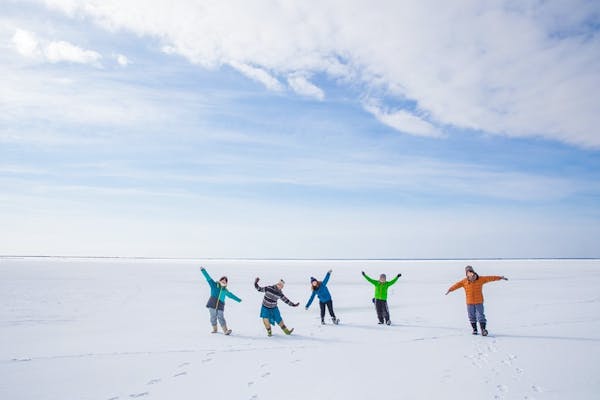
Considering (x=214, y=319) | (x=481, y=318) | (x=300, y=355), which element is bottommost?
(x=300, y=355)

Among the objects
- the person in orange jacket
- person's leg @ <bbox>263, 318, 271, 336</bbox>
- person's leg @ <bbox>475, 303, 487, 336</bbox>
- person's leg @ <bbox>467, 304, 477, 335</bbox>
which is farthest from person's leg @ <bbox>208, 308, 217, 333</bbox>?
person's leg @ <bbox>475, 303, 487, 336</bbox>

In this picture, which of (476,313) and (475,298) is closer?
(475,298)

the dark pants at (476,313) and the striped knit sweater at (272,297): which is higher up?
the striped knit sweater at (272,297)

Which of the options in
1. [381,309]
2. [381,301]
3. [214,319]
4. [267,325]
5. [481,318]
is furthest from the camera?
[381,301]

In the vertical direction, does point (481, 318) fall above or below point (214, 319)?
below

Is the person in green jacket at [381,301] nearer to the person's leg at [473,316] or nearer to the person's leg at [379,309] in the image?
the person's leg at [379,309]

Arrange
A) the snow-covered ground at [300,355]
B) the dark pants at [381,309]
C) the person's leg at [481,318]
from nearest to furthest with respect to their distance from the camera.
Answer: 1. the snow-covered ground at [300,355]
2. the person's leg at [481,318]
3. the dark pants at [381,309]

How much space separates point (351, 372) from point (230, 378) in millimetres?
2468

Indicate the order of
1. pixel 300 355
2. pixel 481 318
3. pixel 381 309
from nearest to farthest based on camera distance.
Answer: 1. pixel 300 355
2. pixel 481 318
3. pixel 381 309

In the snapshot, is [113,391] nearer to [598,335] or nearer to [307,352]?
[307,352]

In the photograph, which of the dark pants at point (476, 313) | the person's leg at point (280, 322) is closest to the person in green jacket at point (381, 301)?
the dark pants at point (476, 313)

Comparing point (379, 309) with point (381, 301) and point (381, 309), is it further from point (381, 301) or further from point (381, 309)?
point (381, 301)

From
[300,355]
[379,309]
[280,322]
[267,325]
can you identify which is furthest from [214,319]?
[379,309]

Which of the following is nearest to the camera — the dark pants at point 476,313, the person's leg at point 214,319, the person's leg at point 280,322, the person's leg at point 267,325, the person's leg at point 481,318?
the person's leg at point 481,318
